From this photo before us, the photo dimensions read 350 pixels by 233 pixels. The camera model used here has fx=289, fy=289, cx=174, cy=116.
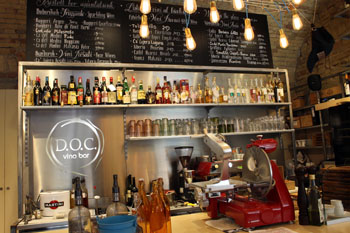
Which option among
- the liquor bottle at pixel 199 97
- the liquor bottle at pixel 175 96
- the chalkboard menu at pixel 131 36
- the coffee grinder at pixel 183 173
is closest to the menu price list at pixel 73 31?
the chalkboard menu at pixel 131 36

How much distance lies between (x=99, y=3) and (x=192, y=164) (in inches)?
93.7

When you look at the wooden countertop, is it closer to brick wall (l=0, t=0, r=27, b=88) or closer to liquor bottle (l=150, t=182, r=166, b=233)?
liquor bottle (l=150, t=182, r=166, b=233)

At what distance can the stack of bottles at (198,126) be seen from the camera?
333cm

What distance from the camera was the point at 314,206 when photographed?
1.60 meters

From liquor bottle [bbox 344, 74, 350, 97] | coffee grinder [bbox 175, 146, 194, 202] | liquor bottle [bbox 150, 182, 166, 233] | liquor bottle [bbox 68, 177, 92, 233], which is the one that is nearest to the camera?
liquor bottle [bbox 68, 177, 92, 233]

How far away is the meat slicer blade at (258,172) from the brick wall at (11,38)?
3.68 meters

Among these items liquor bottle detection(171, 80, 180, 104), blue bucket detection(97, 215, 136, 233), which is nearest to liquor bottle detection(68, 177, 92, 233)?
blue bucket detection(97, 215, 136, 233)

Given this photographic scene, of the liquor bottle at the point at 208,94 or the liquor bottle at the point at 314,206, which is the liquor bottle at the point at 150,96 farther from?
the liquor bottle at the point at 314,206

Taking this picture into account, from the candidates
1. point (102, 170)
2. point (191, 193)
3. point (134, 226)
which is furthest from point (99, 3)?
point (134, 226)

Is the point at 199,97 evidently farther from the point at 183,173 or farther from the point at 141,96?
the point at 183,173

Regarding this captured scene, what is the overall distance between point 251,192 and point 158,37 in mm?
2705

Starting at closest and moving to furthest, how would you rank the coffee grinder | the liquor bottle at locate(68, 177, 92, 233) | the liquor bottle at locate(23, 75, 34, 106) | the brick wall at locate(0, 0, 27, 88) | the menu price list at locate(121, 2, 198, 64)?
the liquor bottle at locate(68, 177, 92, 233)
the liquor bottle at locate(23, 75, 34, 106)
the coffee grinder
the menu price list at locate(121, 2, 198, 64)
the brick wall at locate(0, 0, 27, 88)

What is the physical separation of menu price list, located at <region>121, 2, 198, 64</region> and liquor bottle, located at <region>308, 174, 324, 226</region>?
2.62 metres

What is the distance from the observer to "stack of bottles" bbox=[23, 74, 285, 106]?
3.12 meters
